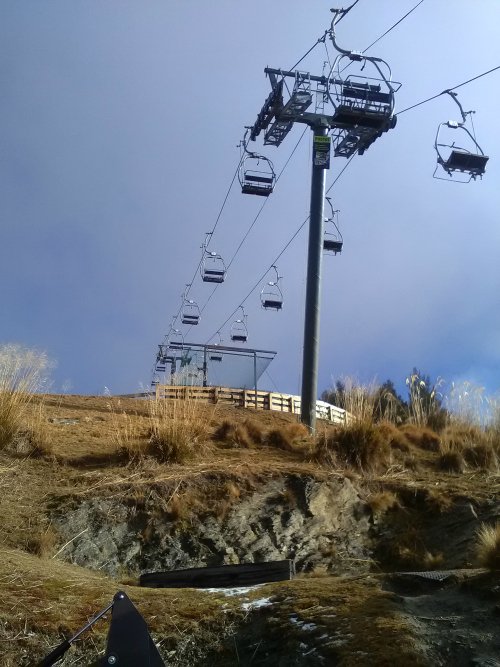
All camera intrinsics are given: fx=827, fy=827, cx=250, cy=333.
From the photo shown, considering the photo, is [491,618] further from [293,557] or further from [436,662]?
[293,557]

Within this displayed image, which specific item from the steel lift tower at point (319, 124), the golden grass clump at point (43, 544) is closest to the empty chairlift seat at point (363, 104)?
the steel lift tower at point (319, 124)

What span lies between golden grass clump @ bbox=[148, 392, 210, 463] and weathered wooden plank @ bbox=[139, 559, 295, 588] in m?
3.59

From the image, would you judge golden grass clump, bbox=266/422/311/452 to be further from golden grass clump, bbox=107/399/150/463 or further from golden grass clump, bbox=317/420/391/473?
golden grass clump, bbox=107/399/150/463

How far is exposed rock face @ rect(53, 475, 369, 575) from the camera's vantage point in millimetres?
8102

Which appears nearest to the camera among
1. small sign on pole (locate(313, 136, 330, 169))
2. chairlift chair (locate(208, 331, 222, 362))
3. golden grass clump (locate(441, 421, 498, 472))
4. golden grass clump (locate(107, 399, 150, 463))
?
golden grass clump (locate(107, 399, 150, 463))

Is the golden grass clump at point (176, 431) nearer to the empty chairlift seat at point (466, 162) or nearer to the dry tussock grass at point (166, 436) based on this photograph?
the dry tussock grass at point (166, 436)

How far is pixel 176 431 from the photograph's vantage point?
1048 centimetres

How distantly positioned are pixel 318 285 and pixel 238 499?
254 inches

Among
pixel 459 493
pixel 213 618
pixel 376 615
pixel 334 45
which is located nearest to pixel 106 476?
pixel 459 493

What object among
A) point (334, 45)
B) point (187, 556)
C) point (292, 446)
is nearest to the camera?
point (187, 556)

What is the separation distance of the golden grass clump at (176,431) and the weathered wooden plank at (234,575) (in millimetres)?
3589

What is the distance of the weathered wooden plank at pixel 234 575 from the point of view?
648 centimetres

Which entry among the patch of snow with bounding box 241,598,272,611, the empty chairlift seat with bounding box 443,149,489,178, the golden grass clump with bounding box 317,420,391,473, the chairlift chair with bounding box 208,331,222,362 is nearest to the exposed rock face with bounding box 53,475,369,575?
the golden grass clump with bounding box 317,420,391,473

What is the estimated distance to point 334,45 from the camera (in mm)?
14469
